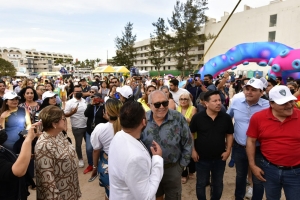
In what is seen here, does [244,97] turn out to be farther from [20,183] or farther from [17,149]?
[17,149]

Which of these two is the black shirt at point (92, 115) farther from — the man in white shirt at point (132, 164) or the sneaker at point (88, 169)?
the man in white shirt at point (132, 164)

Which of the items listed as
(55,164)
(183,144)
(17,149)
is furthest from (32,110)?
(183,144)

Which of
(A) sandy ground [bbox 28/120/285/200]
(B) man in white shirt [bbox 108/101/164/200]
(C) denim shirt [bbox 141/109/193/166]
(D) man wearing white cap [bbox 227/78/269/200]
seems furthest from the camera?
(A) sandy ground [bbox 28/120/285/200]

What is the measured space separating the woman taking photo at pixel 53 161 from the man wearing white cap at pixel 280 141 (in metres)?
2.09

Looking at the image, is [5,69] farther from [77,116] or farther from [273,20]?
[77,116]

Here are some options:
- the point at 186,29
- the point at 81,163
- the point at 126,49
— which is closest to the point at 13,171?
the point at 81,163

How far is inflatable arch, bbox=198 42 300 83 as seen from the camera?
319 inches

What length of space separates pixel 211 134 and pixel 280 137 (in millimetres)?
753

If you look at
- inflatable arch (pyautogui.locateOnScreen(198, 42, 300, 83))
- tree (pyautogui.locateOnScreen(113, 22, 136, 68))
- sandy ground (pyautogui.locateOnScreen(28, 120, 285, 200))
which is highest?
tree (pyautogui.locateOnScreen(113, 22, 136, 68))

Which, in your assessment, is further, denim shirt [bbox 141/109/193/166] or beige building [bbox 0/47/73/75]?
beige building [bbox 0/47/73/75]

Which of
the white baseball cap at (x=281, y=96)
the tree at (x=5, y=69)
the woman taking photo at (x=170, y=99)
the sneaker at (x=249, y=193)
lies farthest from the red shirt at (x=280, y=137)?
the tree at (x=5, y=69)

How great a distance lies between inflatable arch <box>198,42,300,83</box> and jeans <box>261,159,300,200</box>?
7.40m

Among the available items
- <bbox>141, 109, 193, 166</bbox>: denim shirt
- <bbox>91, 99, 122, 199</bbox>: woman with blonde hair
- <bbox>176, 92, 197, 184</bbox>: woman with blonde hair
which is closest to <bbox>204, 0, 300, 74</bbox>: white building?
<bbox>176, 92, 197, 184</bbox>: woman with blonde hair

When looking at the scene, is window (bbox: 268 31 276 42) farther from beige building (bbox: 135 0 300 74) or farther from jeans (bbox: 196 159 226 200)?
jeans (bbox: 196 159 226 200)
